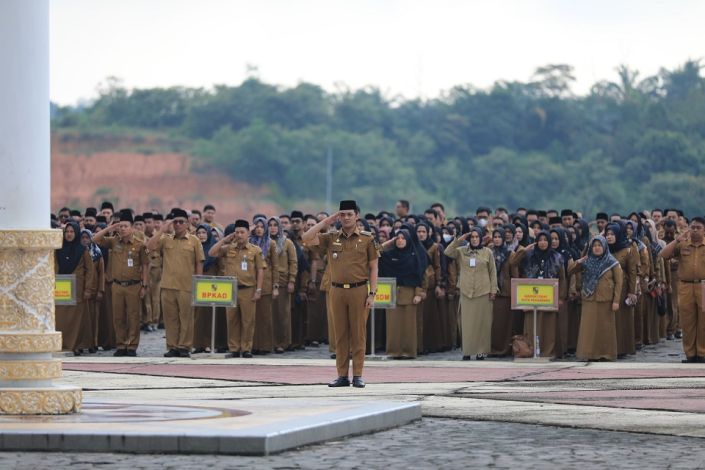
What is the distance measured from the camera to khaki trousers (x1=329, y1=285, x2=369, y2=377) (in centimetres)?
1697

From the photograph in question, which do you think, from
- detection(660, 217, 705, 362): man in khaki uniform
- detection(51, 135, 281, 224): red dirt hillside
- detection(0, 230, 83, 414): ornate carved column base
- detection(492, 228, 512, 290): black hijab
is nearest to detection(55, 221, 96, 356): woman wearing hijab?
detection(492, 228, 512, 290): black hijab

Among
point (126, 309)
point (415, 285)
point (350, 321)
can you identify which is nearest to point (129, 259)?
point (126, 309)

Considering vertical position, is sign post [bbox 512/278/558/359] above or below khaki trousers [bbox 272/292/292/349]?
above

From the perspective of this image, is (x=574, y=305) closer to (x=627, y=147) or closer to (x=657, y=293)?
(x=657, y=293)

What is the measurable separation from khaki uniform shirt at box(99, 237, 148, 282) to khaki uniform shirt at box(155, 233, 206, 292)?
32cm

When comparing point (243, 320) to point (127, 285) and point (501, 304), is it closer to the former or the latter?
point (127, 285)

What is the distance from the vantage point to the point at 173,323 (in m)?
23.5

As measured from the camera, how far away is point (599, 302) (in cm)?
2272

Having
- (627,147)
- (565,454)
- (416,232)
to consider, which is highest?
(627,147)

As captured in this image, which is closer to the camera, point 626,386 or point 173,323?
point 626,386

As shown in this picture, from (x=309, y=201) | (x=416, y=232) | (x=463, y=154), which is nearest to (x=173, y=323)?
(x=416, y=232)

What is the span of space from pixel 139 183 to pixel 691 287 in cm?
8355

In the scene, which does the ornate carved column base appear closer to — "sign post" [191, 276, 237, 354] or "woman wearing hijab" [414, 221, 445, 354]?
"sign post" [191, 276, 237, 354]

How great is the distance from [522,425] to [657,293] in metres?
12.5
